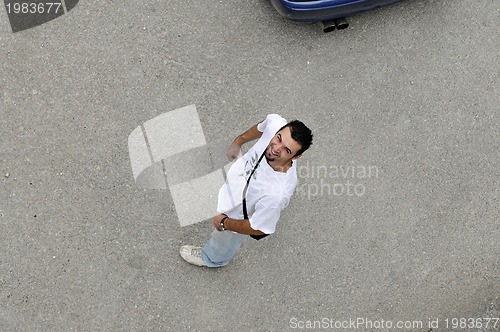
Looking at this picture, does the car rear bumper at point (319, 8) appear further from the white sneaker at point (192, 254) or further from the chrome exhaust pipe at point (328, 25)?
the white sneaker at point (192, 254)

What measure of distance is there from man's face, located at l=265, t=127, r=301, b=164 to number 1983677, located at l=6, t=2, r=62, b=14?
2501mm

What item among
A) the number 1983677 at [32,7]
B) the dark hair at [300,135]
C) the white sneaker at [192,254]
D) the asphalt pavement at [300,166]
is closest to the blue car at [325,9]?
the asphalt pavement at [300,166]

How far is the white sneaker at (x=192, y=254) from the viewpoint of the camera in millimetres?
4418

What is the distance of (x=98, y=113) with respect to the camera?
4.59 metres

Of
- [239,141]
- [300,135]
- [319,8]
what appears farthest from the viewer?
[319,8]

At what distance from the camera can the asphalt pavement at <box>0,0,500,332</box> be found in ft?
14.6

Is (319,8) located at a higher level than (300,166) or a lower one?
higher

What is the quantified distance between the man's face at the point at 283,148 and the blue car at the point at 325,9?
65.0 inches

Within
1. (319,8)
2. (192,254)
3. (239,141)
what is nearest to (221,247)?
(192,254)

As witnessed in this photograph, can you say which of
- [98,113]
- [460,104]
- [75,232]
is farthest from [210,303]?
[460,104]

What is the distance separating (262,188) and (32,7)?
8.82ft

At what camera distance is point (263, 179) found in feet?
10.9

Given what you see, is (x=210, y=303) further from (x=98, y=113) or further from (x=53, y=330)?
(x=98, y=113)

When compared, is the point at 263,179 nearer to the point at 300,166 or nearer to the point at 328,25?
the point at 300,166
